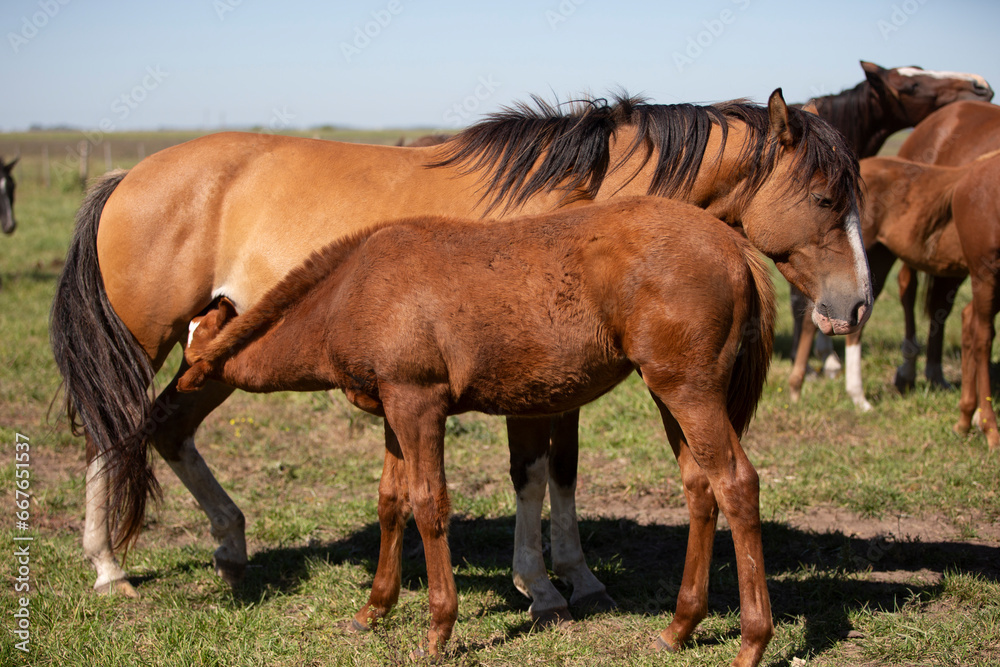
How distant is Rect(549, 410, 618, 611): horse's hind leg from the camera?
13.1 ft

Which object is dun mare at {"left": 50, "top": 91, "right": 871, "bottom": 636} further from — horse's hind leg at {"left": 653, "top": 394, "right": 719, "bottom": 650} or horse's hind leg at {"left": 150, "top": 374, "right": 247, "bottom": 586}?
horse's hind leg at {"left": 653, "top": 394, "right": 719, "bottom": 650}

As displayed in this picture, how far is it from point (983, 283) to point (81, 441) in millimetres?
7040

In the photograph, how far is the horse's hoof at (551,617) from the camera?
3671mm

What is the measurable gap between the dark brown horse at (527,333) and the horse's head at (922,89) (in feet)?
19.5

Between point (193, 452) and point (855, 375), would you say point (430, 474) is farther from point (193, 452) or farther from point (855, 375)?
point (855, 375)

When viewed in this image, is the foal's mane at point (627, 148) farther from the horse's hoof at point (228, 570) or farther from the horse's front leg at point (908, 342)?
the horse's front leg at point (908, 342)

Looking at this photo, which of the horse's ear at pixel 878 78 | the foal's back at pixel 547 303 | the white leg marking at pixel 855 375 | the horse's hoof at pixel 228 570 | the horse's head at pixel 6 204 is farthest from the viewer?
the horse's head at pixel 6 204

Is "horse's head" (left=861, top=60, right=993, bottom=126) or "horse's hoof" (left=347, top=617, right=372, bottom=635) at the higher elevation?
"horse's head" (left=861, top=60, right=993, bottom=126)

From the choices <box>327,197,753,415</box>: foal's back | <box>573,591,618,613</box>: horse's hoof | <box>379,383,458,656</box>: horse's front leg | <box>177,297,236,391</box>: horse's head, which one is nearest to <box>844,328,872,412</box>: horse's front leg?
<box>573,591,618,613</box>: horse's hoof

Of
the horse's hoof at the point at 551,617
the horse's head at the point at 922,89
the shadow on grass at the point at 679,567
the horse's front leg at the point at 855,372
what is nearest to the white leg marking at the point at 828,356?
the horse's front leg at the point at 855,372

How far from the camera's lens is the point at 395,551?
11.8 feet

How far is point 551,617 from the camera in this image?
12.1 feet

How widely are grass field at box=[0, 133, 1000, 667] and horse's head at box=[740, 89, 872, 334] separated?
4.62 ft

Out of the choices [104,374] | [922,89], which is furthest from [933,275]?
[104,374]
